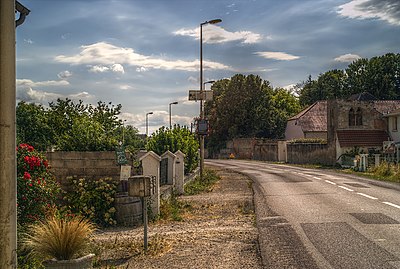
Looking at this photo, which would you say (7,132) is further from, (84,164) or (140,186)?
(84,164)

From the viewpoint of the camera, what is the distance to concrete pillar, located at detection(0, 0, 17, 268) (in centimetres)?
373

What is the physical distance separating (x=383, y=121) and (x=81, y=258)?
4436cm

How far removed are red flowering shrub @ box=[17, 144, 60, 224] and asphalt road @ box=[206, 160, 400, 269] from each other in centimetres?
397

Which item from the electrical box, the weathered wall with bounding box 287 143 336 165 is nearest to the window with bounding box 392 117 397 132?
the weathered wall with bounding box 287 143 336 165

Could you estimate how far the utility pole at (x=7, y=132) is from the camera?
3729 millimetres

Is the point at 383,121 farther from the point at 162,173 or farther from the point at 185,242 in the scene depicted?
the point at 185,242

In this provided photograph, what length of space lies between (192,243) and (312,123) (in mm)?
55475

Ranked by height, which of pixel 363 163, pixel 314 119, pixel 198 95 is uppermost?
pixel 314 119

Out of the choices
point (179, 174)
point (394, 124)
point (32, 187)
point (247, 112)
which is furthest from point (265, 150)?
point (32, 187)

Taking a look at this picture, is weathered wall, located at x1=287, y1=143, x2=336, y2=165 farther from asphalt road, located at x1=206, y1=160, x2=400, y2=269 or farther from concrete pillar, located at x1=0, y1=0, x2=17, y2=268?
concrete pillar, located at x1=0, y1=0, x2=17, y2=268

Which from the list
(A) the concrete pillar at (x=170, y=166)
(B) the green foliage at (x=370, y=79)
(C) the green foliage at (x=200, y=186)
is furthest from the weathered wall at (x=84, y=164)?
(B) the green foliage at (x=370, y=79)

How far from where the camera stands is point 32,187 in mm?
8594

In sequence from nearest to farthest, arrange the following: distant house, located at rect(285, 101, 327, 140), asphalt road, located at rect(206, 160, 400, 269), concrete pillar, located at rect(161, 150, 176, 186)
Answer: asphalt road, located at rect(206, 160, 400, 269)
concrete pillar, located at rect(161, 150, 176, 186)
distant house, located at rect(285, 101, 327, 140)

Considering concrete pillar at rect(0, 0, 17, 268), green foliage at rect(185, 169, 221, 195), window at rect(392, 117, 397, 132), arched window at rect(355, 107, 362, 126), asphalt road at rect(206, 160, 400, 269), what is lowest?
green foliage at rect(185, 169, 221, 195)
